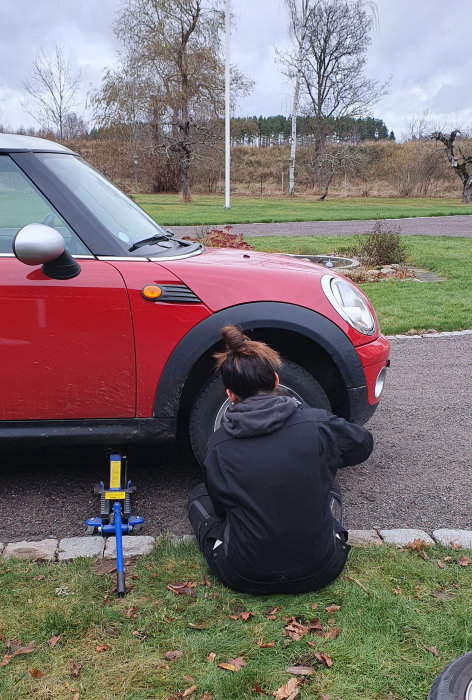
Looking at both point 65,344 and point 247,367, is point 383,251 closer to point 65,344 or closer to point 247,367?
point 65,344

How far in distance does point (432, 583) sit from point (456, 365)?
3875 mm

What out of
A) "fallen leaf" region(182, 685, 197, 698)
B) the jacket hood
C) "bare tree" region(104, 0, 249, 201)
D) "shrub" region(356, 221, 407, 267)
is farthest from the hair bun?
"bare tree" region(104, 0, 249, 201)

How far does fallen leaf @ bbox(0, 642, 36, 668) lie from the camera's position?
2.22m

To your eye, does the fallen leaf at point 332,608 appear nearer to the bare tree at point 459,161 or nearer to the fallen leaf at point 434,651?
the fallen leaf at point 434,651

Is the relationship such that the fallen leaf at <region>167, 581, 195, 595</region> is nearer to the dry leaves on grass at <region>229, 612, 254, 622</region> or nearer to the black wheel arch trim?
the dry leaves on grass at <region>229, 612, 254, 622</region>

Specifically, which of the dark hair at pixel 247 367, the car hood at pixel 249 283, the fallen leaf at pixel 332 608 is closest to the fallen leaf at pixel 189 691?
the fallen leaf at pixel 332 608

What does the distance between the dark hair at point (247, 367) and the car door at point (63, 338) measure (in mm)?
741

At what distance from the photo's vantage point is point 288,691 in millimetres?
2088

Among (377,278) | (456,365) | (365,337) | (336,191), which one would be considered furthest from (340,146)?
(365,337)

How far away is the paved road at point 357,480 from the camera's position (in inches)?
131

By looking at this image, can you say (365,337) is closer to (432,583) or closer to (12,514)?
(432,583)

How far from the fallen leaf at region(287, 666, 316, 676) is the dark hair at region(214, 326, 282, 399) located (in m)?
1.00

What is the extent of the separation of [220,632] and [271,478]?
1.98 ft

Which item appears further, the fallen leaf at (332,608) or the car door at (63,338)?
the car door at (63,338)
